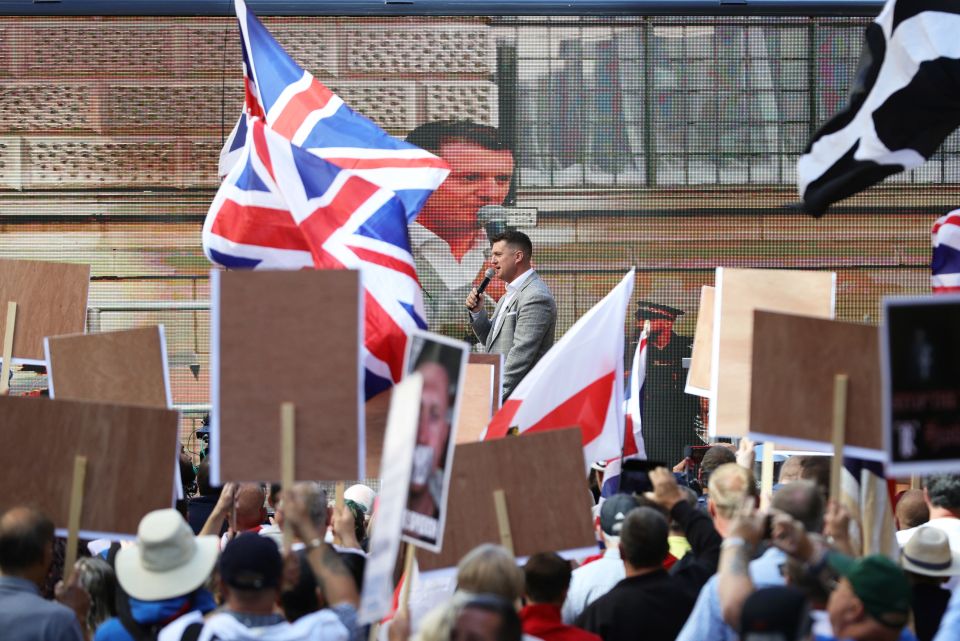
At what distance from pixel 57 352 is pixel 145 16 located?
5628 millimetres

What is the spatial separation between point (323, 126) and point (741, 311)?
3.11 meters

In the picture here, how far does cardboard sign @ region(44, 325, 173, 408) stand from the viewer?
5.34m

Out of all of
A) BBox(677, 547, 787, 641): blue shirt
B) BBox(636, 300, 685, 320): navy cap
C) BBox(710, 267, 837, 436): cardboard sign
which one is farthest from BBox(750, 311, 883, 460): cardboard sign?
BBox(636, 300, 685, 320): navy cap

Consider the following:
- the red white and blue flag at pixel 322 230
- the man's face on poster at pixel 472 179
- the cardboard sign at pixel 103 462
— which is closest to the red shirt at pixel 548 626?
the cardboard sign at pixel 103 462

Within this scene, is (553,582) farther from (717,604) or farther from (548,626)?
(717,604)

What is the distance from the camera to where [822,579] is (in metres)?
3.48

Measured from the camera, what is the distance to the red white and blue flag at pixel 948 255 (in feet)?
25.1

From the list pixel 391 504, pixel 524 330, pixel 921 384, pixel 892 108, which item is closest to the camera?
pixel 391 504

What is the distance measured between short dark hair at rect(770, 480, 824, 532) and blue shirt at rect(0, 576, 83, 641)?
1.96m

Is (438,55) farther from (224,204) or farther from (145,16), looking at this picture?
(224,204)

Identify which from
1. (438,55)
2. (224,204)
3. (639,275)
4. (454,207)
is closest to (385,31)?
(438,55)

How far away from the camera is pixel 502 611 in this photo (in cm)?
298

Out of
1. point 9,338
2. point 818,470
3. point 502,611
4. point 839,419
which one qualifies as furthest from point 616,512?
point 9,338

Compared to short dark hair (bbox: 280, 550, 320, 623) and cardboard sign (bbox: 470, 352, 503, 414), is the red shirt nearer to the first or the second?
short dark hair (bbox: 280, 550, 320, 623)
